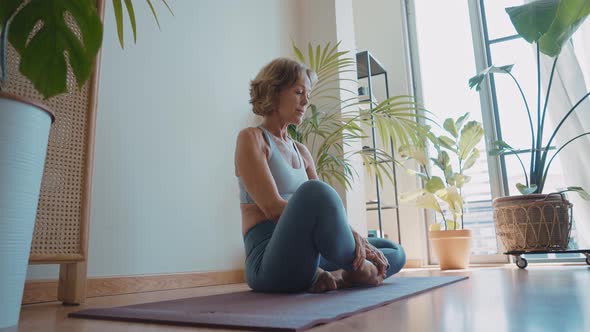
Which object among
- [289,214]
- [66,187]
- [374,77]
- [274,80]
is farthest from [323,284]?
[374,77]

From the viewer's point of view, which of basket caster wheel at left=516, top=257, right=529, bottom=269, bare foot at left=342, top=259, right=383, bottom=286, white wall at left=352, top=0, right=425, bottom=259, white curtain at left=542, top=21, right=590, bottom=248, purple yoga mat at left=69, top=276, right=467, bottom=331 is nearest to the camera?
purple yoga mat at left=69, top=276, right=467, bottom=331

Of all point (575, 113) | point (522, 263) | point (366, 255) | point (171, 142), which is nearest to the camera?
point (366, 255)

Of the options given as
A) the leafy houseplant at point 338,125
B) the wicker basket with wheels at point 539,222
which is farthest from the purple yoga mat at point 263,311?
the wicker basket with wheels at point 539,222

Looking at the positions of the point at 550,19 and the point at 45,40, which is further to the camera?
the point at 550,19

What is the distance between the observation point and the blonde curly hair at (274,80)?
163 cm

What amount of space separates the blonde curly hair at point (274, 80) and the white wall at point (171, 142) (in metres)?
0.64

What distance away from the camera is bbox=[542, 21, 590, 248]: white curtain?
3.34 meters

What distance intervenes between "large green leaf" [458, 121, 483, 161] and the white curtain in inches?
21.7

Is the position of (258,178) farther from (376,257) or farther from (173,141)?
(173,141)

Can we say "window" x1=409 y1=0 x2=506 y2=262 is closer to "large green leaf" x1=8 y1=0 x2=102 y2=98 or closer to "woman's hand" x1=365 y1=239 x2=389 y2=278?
"woman's hand" x1=365 y1=239 x2=389 y2=278

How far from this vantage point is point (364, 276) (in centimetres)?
152

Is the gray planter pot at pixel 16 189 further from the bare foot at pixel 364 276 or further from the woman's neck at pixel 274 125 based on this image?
the bare foot at pixel 364 276

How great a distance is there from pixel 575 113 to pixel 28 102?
3633 mm

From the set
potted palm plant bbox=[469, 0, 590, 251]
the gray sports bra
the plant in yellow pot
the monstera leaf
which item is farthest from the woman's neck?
potted palm plant bbox=[469, 0, 590, 251]
